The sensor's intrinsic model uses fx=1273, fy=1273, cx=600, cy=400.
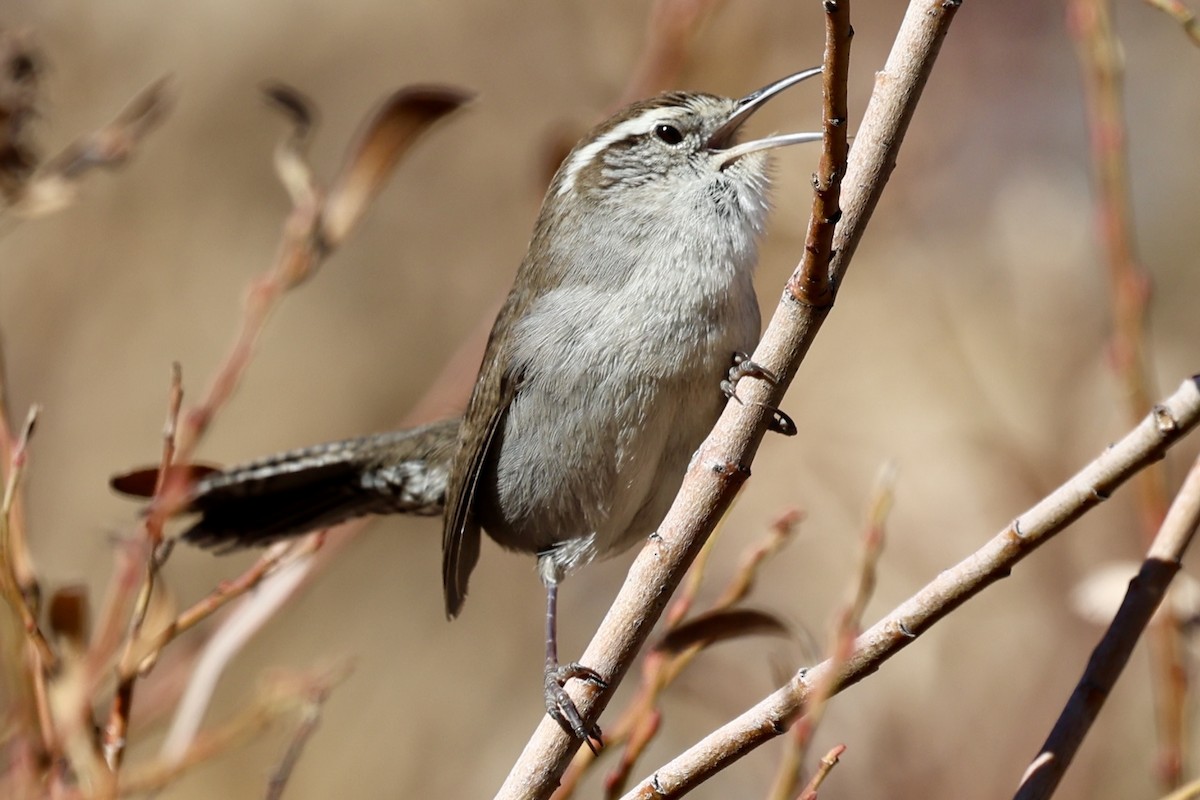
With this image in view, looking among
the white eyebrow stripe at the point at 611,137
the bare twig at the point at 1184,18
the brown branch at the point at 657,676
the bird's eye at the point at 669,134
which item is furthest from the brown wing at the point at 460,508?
the bare twig at the point at 1184,18

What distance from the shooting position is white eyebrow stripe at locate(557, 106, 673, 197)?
11.1 feet

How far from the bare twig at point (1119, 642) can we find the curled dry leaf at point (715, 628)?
0.58 metres

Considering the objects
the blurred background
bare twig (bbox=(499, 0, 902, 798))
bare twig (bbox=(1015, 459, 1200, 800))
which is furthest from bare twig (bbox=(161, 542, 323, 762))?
the blurred background

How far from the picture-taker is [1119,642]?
6.41ft

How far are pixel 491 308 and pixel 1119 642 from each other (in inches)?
125

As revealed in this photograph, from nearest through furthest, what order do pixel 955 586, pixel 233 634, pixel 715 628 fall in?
pixel 955 586 < pixel 715 628 < pixel 233 634

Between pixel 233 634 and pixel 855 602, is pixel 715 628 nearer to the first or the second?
pixel 855 602

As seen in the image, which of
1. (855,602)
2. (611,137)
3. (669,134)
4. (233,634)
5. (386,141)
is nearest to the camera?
(855,602)

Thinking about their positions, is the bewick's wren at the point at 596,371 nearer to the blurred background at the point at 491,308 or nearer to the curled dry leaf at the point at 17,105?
the curled dry leaf at the point at 17,105

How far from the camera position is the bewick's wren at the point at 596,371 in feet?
9.77

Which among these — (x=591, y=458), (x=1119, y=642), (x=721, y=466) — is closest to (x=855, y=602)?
(x=721, y=466)

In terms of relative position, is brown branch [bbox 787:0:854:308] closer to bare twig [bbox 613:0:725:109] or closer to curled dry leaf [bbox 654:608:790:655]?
curled dry leaf [bbox 654:608:790:655]

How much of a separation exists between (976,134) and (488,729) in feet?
11.4

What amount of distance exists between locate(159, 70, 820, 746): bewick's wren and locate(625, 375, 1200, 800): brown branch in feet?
2.33
